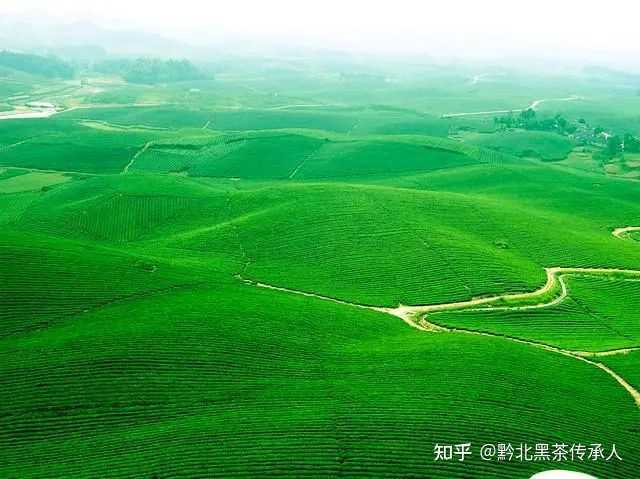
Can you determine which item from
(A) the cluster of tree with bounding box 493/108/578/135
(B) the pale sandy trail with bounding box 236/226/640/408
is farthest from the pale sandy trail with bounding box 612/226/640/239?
(A) the cluster of tree with bounding box 493/108/578/135

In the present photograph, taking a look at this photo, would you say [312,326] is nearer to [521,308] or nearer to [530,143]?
[521,308]

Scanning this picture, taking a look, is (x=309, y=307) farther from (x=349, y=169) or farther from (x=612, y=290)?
(x=349, y=169)

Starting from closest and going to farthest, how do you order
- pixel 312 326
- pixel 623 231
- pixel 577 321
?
pixel 312 326 → pixel 577 321 → pixel 623 231

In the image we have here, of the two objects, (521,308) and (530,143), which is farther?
(530,143)

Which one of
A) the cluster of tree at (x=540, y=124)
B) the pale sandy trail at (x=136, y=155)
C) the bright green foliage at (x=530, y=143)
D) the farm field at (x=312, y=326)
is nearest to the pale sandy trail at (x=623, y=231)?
the farm field at (x=312, y=326)

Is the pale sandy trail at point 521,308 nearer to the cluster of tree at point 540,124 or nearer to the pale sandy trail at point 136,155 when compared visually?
the pale sandy trail at point 136,155

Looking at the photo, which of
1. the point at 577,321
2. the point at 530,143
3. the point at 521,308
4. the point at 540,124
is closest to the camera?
the point at 577,321

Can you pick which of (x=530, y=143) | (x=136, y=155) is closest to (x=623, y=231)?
(x=530, y=143)

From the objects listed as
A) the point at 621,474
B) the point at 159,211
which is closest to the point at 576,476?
the point at 621,474
